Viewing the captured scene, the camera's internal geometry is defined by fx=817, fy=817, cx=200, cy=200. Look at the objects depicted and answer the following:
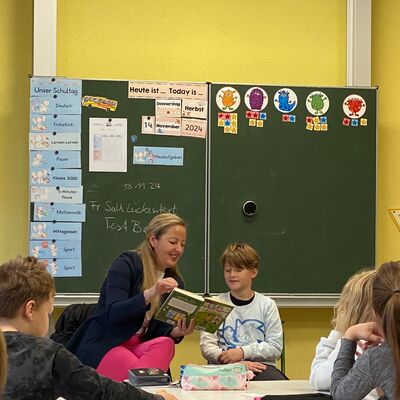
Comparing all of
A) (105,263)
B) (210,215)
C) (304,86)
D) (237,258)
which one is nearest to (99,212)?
A: (105,263)

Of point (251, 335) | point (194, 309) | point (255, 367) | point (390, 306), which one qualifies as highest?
point (390, 306)

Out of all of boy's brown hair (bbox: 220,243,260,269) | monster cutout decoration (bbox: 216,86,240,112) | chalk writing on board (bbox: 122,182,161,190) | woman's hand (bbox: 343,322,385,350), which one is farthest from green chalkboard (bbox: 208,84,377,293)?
woman's hand (bbox: 343,322,385,350)

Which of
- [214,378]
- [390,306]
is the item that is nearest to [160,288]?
[214,378]

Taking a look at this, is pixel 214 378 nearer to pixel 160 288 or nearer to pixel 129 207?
pixel 160 288

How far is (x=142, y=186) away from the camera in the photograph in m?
5.35

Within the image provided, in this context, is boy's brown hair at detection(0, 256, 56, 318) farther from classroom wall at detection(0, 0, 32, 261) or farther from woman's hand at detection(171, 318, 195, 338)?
classroom wall at detection(0, 0, 32, 261)

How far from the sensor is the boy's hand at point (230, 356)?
4.25 m

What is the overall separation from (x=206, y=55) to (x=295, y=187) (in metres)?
1.11

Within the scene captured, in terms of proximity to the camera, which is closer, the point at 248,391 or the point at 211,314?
the point at 248,391

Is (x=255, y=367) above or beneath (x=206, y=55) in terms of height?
beneath

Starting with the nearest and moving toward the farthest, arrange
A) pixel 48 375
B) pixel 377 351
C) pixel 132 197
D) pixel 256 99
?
pixel 48 375
pixel 377 351
pixel 132 197
pixel 256 99

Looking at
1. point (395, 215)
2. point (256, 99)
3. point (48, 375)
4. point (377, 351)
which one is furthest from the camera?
point (395, 215)

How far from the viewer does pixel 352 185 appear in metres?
5.55

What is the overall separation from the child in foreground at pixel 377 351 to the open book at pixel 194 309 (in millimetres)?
1048
